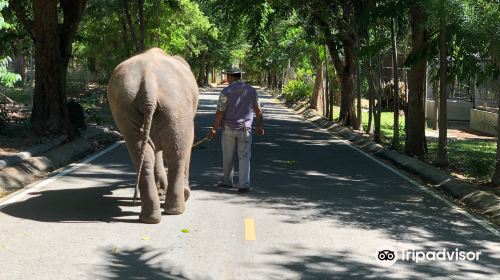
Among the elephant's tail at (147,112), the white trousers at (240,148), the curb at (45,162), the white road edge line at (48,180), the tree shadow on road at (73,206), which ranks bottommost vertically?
the tree shadow on road at (73,206)

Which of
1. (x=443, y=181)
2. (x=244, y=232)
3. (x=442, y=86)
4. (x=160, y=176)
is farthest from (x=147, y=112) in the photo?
(x=442, y=86)

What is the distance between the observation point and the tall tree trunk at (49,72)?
15570 mm

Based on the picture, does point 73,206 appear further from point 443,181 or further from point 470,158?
point 470,158

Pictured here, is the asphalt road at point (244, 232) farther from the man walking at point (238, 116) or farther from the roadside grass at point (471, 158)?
the roadside grass at point (471, 158)

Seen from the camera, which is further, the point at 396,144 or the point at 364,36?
the point at 364,36

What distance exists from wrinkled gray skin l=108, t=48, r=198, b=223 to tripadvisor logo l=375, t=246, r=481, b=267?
2.68 metres

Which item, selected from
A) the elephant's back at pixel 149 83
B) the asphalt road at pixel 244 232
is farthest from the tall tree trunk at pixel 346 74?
the elephant's back at pixel 149 83

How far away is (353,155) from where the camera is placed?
53.2 ft

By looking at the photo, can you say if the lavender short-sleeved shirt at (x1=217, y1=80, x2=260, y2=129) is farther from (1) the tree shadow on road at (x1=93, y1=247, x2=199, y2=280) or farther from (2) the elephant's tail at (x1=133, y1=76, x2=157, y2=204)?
(1) the tree shadow on road at (x1=93, y1=247, x2=199, y2=280)

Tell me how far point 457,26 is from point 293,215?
4.83m

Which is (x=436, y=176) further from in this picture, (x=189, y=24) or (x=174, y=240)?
(x=189, y=24)

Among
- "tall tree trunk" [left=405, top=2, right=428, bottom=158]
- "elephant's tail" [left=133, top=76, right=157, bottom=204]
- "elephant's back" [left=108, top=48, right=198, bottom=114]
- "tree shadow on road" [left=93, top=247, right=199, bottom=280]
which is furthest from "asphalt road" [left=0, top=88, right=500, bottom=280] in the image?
"tall tree trunk" [left=405, top=2, right=428, bottom=158]

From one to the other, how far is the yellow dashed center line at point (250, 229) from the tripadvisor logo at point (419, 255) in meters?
1.38

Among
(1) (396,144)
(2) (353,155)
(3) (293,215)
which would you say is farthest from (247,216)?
(1) (396,144)
